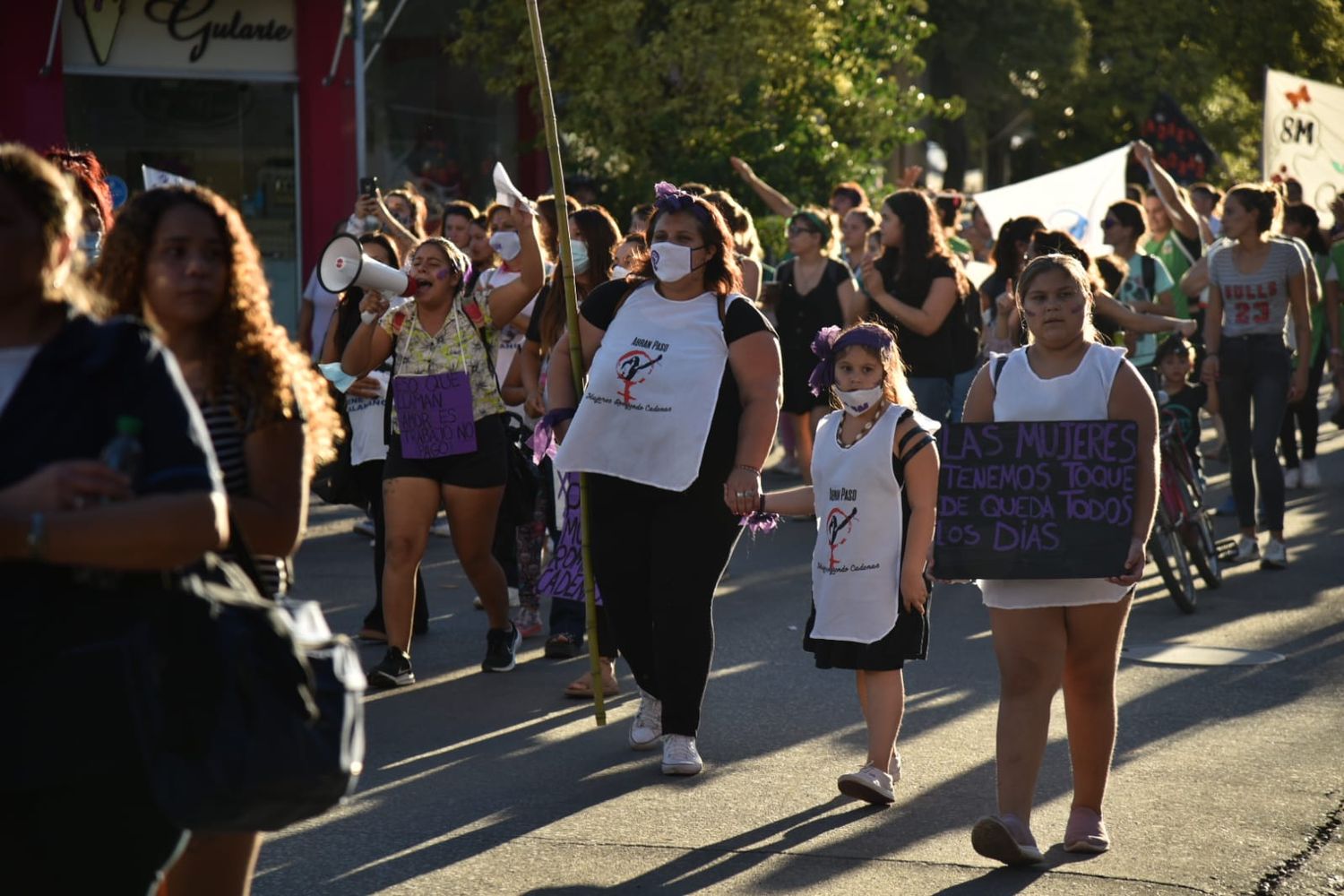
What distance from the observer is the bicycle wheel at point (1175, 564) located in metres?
9.48

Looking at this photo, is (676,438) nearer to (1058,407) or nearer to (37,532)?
(1058,407)

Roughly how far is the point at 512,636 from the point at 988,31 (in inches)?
1158

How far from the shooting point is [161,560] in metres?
2.92

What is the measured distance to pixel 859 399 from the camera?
6.33 meters

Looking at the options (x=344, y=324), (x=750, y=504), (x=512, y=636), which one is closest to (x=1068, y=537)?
(x=750, y=504)

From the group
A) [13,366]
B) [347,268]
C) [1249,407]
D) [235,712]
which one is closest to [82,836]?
[235,712]

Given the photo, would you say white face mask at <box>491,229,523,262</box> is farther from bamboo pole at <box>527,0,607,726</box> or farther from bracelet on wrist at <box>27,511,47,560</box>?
bracelet on wrist at <box>27,511,47,560</box>

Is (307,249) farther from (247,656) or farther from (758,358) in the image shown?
(247,656)

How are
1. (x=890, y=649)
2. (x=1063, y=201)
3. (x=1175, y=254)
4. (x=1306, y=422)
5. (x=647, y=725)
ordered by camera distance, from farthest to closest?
1. (x=1175, y=254)
2. (x=1063, y=201)
3. (x=1306, y=422)
4. (x=647, y=725)
5. (x=890, y=649)

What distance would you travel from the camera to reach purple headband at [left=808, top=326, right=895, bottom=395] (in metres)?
6.37

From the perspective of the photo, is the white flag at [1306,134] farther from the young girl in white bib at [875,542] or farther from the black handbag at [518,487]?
the young girl in white bib at [875,542]

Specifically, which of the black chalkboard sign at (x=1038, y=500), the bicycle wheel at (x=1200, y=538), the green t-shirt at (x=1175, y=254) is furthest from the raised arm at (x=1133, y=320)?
the green t-shirt at (x=1175, y=254)

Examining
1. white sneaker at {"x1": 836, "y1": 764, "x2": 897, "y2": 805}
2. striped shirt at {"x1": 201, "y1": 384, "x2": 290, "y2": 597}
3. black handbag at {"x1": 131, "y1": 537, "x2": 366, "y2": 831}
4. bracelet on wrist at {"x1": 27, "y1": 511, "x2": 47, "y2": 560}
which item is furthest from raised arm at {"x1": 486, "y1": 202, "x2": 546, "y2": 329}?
bracelet on wrist at {"x1": 27, "y1": 511, "x2": 47, "y2": 560}

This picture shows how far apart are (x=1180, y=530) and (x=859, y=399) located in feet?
13.7
